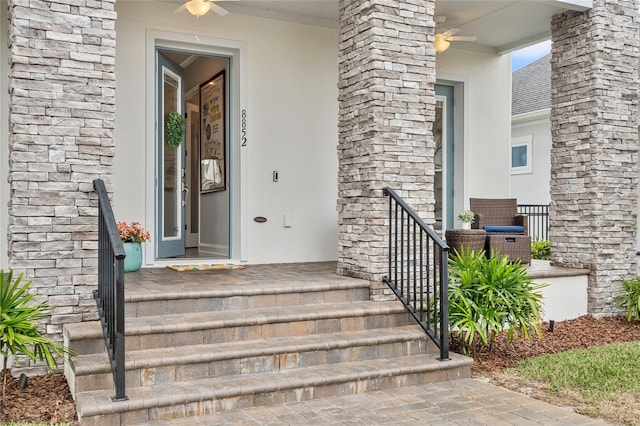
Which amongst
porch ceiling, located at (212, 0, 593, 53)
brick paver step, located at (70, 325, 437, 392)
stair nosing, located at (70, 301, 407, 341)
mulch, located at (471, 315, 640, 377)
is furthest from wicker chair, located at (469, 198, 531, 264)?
brick paver step, located at (70, 325, 437, 392)

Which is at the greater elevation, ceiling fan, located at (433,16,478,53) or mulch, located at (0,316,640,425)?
ceiling fan, located at (433,16,478,53)

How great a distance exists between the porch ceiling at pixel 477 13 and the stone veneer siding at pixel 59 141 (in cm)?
239

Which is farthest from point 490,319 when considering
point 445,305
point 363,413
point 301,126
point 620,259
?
point 301,126

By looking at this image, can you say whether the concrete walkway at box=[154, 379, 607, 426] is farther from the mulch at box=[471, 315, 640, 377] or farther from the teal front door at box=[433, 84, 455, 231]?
the teal front door at box=[433, 84, 455, 231]

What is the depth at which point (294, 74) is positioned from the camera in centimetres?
671

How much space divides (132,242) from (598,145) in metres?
4.77

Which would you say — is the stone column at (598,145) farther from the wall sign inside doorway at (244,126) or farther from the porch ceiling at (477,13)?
the wall sign inside doorway at (244,126)

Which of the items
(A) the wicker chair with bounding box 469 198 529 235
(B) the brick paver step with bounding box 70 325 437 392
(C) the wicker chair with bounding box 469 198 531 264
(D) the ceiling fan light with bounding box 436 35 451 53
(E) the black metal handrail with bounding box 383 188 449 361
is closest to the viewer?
(B) the brick paver step with bounding box 70 325 437 392

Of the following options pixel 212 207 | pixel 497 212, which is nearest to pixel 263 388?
pixel 212 207

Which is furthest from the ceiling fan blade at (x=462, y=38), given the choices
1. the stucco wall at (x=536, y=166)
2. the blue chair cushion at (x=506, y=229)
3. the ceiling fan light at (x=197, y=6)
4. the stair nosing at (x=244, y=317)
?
the stucco wall at (x=536, y=166)

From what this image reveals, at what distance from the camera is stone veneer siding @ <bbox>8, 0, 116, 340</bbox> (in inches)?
153

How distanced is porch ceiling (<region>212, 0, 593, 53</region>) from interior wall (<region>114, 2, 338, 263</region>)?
0.39 feet

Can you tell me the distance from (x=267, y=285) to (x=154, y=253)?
6.02ft

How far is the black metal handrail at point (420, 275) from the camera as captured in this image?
4.39 meters
